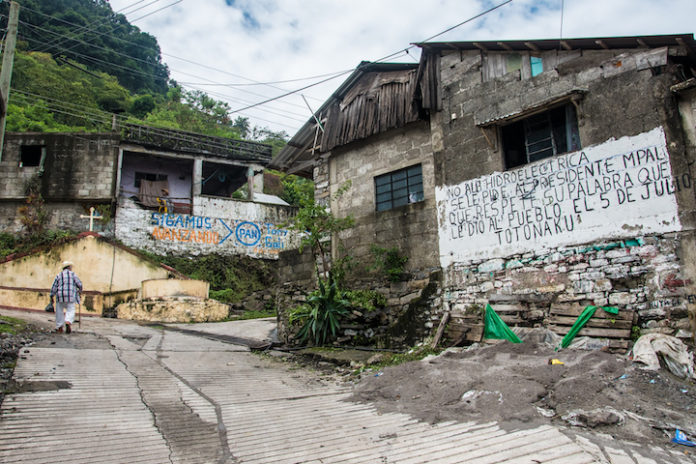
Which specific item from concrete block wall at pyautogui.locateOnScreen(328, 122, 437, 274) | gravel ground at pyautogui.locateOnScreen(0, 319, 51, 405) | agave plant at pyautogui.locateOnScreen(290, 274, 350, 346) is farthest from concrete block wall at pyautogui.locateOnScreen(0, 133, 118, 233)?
agave plant at pyautogui.locateOnScreen(290, 274, 350, 346)

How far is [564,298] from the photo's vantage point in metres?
8.17

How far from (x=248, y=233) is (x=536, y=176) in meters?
18.1

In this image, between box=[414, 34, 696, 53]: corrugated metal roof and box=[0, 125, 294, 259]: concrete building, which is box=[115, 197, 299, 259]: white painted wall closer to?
box=[0, 125, 294, 259]: concrete building

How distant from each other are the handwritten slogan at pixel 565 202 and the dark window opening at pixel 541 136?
0.33 meters

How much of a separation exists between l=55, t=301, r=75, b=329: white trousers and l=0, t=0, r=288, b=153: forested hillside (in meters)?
18.5

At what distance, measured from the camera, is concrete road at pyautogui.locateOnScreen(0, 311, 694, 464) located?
4.27 m

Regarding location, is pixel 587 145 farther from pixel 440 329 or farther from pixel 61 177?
pixel 61 177

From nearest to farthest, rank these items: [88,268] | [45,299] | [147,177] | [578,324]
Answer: [578,324]
[45,299]
[88,268]
[147,177]

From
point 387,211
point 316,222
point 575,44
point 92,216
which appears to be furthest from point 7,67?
point 92,216

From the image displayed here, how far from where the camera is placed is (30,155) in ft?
75.1

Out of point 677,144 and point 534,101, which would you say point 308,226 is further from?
point 677,144

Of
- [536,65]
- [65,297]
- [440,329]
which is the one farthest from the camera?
[65,297]

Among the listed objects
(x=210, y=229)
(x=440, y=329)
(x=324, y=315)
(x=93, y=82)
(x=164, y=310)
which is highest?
(x=93, y=82)

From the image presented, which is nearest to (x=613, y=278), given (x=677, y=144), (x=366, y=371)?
(x=677, y=144)
